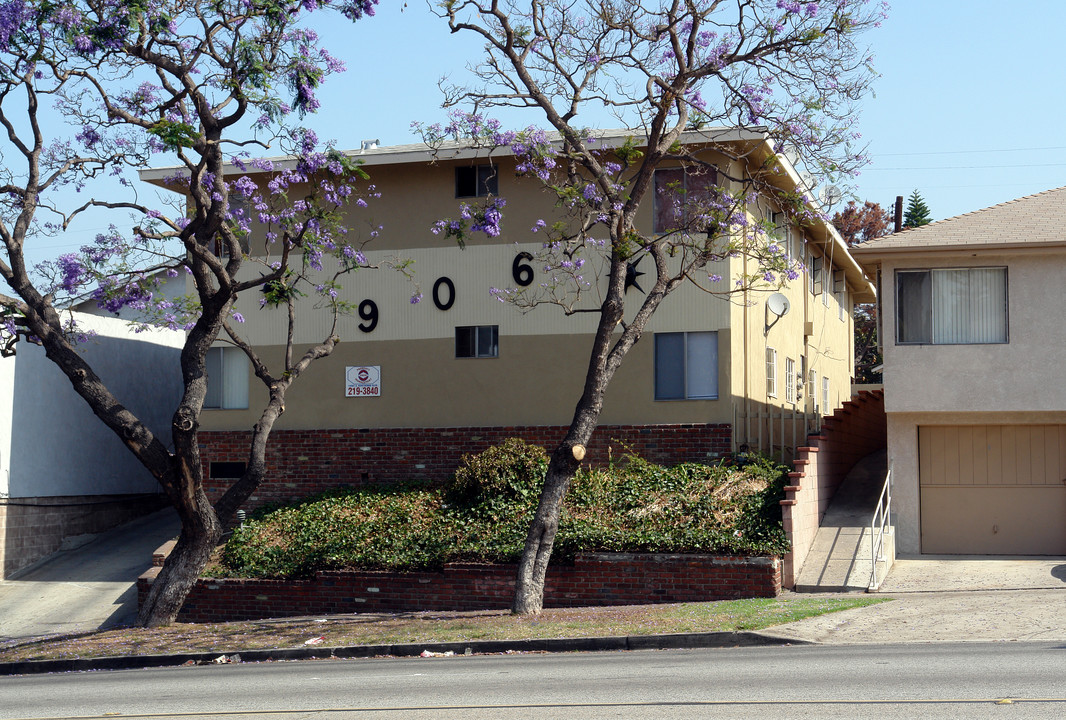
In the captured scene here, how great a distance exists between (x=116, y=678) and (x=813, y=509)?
435 inches

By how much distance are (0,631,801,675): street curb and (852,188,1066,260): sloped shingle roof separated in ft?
27.9

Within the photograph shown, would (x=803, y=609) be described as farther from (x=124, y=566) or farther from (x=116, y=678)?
(x=124, y=566)

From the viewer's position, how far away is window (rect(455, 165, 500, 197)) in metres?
23.2

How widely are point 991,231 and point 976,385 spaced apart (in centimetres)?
256

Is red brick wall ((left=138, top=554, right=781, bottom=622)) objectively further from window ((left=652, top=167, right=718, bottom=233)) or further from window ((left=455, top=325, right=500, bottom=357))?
window ((left=652, top=167, right=718, bottom=233))

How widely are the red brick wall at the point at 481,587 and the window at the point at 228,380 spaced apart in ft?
15.8

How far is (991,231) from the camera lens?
19547 millimetres

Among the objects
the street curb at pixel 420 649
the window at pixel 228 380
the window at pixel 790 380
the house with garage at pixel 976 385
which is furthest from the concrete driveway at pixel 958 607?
the window at pixel 228 380

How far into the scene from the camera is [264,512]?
74.7 feet

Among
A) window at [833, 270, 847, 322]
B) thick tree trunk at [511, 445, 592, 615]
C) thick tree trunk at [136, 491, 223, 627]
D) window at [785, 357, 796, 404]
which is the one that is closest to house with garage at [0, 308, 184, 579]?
thick tree trunk at [136, 491, 223, 627]

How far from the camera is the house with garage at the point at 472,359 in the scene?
21.6m

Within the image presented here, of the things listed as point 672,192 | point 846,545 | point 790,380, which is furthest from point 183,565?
point 790,380

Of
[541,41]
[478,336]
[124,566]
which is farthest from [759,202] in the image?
[124,566]

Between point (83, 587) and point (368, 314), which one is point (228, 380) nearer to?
point (368, 314)
